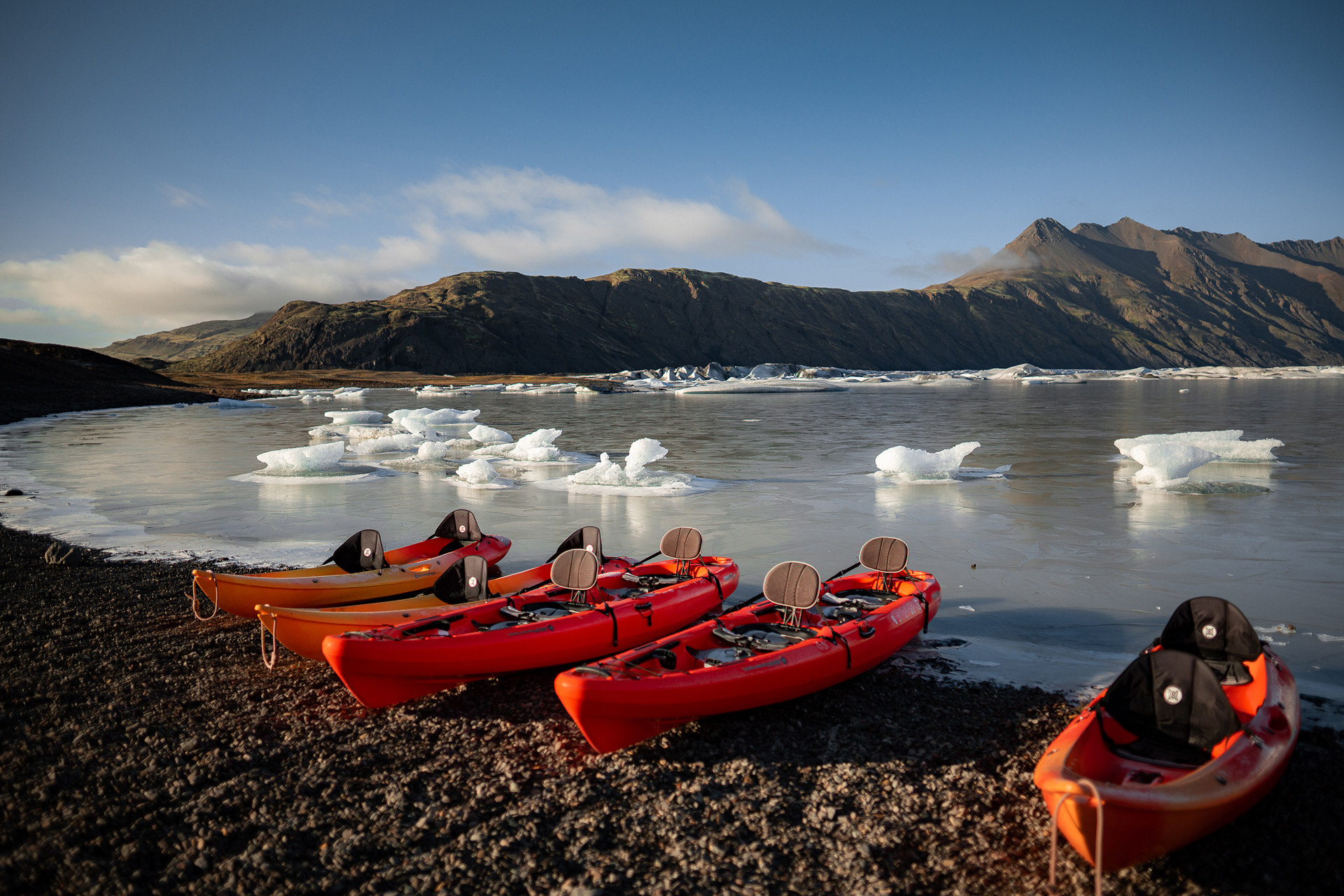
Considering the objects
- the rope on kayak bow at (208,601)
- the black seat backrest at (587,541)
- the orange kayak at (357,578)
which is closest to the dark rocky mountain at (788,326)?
the orange kayak at (357,578)

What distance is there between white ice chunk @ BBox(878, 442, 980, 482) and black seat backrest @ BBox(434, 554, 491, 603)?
9626 mm

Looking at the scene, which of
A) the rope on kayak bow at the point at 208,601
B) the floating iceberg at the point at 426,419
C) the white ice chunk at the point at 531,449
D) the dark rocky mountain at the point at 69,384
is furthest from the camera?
the dark rocky mountain at the point at 69,384

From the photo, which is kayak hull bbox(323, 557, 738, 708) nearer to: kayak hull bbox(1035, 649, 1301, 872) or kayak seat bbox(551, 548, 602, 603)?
kayak seat bbox(551, 548, 602, 603)

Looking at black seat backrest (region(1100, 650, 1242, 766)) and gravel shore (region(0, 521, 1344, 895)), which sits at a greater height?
black seat backrest (region(1100, 650, 1242, 766))

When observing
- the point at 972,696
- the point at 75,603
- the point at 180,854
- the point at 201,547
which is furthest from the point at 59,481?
the point at 972,696

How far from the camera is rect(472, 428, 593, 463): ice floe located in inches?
649

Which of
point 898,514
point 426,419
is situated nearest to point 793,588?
point 898,514

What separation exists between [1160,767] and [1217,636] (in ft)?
4.10

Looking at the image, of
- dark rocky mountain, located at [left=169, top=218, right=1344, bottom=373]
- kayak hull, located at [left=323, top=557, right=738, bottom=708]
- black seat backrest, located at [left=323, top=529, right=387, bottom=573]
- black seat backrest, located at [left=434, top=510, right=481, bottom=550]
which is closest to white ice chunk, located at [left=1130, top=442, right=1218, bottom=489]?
kayak hull, located at [left=323, top=557, right=738, bottom=708]

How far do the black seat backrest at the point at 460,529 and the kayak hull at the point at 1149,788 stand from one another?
5828 mm

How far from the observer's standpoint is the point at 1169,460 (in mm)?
12422

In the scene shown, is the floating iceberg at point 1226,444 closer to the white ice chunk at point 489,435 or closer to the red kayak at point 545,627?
the red kayak at point 545,627

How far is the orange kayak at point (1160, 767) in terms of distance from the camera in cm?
296

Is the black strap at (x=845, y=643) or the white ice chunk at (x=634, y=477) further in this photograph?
the white ice chunk at (x=634, y=477)
